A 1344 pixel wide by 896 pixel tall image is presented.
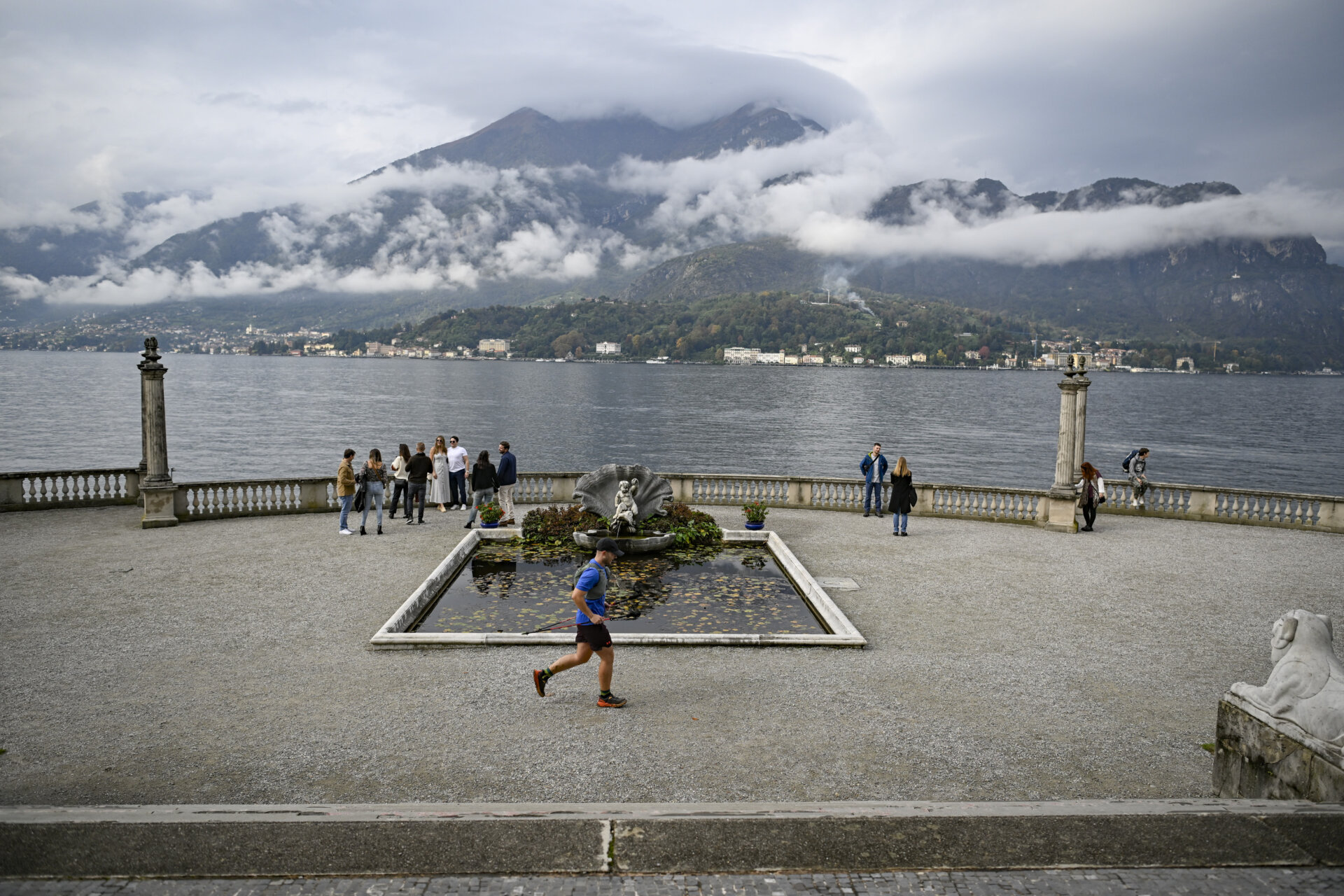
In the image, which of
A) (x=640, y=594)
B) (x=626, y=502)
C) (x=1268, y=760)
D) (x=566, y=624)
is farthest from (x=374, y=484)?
(x=1268, y=760)

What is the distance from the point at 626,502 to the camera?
695 inches

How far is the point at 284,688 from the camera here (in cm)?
947

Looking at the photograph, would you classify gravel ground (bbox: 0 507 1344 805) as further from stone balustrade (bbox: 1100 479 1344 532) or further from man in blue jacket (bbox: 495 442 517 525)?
stone balustrade (bbox: 1100 479 1344 532)

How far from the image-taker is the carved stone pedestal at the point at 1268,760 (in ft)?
19.9

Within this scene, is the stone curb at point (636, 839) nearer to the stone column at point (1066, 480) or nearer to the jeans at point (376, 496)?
the jeans at point (376, 496)

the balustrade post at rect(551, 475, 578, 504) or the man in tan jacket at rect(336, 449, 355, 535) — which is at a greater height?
the man in tan jacket at rect(336, 449, 355, 535)

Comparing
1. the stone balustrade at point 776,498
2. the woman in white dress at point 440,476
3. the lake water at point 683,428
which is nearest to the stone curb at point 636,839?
the stone balustrade at point 776,498

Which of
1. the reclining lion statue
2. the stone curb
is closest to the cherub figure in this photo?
the stone curb

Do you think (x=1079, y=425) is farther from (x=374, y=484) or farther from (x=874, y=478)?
(x=374, y=484)

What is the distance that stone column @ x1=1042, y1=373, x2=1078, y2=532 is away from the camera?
1989 centimetres

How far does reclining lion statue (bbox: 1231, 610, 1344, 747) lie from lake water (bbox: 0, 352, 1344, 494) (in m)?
52.0

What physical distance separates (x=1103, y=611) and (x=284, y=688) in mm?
11640

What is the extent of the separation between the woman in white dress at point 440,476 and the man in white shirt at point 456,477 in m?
0.09

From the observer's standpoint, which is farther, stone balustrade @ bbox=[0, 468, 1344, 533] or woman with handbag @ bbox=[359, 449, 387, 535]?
stone balustrade @ bbox=[0, 468, 1344, 533]
